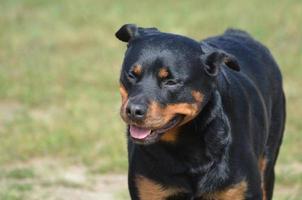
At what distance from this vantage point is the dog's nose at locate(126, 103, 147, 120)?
5.30 meters

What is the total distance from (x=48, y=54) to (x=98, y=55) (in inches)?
33.4

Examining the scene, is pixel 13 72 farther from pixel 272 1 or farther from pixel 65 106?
pixel 272 1

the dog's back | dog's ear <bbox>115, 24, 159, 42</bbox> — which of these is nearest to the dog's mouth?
the dog's back

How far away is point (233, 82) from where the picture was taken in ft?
20.5

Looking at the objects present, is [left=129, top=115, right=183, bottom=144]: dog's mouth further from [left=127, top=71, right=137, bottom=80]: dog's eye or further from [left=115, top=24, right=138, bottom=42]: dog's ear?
[left=115, top=24, right=138, bottom=42]: dog's ear

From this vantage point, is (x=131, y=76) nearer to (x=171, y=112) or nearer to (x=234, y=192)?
(x=171, y=112)

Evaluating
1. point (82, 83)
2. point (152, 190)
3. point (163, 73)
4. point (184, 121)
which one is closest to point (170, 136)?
point (184, 121)

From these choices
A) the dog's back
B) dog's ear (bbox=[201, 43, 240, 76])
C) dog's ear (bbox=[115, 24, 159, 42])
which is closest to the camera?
dog's ear (bbox=[201, 43, 240, 76])

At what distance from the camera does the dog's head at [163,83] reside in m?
5.38

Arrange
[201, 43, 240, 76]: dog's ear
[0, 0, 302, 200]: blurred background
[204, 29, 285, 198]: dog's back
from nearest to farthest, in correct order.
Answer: [201, 43, 240, 76]: dog's ear
[204, 29, 285, 198]: dog's back
[0, 0, 302, 200]: blurred background

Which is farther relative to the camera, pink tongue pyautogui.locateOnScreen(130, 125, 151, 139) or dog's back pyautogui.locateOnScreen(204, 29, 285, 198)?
dog's back pyautogui.locateOnScreen(204, 29, 285, 198)

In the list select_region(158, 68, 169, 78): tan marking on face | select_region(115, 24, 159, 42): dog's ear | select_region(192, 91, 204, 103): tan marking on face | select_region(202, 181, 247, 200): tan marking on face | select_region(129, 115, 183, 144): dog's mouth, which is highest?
select_region(115, 24, 159, 42): dog's ear

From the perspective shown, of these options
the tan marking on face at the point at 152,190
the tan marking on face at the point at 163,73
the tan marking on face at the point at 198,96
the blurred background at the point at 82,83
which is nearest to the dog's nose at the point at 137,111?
the tan marking on face at the point at 163,73

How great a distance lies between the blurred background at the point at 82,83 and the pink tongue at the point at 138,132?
9.35 ft
